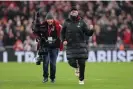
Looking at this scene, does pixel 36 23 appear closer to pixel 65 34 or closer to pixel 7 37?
pixel 65 34

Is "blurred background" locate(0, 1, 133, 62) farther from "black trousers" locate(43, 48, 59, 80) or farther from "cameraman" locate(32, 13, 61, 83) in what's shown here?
"black trousers" locate(43, 48, 59, 80)

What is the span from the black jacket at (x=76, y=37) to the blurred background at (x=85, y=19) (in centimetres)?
1580

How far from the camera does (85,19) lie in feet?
123

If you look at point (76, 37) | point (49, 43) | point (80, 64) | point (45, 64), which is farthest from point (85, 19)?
point (80, 64)

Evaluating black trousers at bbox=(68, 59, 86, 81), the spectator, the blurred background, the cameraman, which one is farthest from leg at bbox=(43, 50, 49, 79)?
the spectator

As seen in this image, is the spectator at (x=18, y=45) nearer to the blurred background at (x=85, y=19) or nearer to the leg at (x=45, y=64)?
the blurred background at (x=85, y=19)

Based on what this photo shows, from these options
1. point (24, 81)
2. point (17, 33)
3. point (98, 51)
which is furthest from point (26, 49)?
point (24, 81)

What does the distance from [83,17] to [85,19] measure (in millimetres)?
281

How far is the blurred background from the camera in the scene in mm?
36500

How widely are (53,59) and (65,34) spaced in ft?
3.95

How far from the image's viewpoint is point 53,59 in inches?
815

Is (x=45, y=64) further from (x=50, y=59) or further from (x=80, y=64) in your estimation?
(x=80, y=64)

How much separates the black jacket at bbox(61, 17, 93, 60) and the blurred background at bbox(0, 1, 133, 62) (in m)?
15.8

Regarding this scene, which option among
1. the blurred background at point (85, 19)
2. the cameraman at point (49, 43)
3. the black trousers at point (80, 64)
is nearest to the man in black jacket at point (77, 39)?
the black trousers at point (80, 64)
